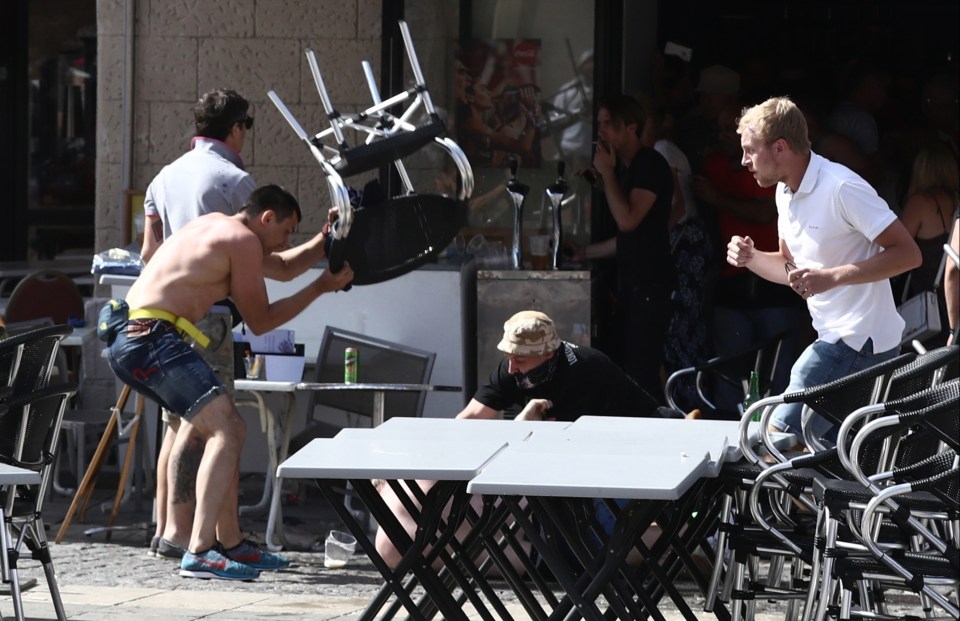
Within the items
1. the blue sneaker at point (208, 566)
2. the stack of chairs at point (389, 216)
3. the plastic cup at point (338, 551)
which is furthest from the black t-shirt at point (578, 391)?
the blue sneaker at point (208, 566)

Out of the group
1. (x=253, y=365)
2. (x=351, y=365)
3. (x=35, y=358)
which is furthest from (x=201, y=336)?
(x=35, y=358)

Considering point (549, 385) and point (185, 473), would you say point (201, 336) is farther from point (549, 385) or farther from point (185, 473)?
point (549, 385)

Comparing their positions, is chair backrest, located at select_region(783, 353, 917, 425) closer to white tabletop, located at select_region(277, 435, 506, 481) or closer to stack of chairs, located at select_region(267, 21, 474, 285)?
white tabletop, located at select_region(277, 435, 506, 481)

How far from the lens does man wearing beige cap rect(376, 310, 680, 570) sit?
5922mm

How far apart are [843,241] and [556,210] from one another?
2.73m

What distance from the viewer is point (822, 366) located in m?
5.33

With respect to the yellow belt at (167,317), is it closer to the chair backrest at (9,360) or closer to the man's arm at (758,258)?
the chair backrest at (9,360)

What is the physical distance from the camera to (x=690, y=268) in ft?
26.9

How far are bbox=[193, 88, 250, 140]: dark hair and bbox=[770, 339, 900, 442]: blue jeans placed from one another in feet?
9.20

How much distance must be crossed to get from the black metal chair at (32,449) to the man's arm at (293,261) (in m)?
1.87

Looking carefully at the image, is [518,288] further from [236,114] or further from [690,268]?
[236,114]

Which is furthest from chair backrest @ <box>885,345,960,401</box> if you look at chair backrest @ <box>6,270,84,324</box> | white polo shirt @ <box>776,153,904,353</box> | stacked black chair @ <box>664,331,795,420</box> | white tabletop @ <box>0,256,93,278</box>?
white tabletop @ <box>0,256,93,278</box>

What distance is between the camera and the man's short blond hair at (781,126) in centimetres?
533

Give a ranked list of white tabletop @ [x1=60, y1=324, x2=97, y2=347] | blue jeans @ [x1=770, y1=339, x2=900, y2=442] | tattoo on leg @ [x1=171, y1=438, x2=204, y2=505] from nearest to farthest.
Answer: blue jeans @ [x1=770, y1=339, x2=900, y2=442] < tattoo on leg @ [x1=171, y1=438, x2=204, y2=505] < white tabletop @ [x1=60, y1=324, x2=97, y2=347]
